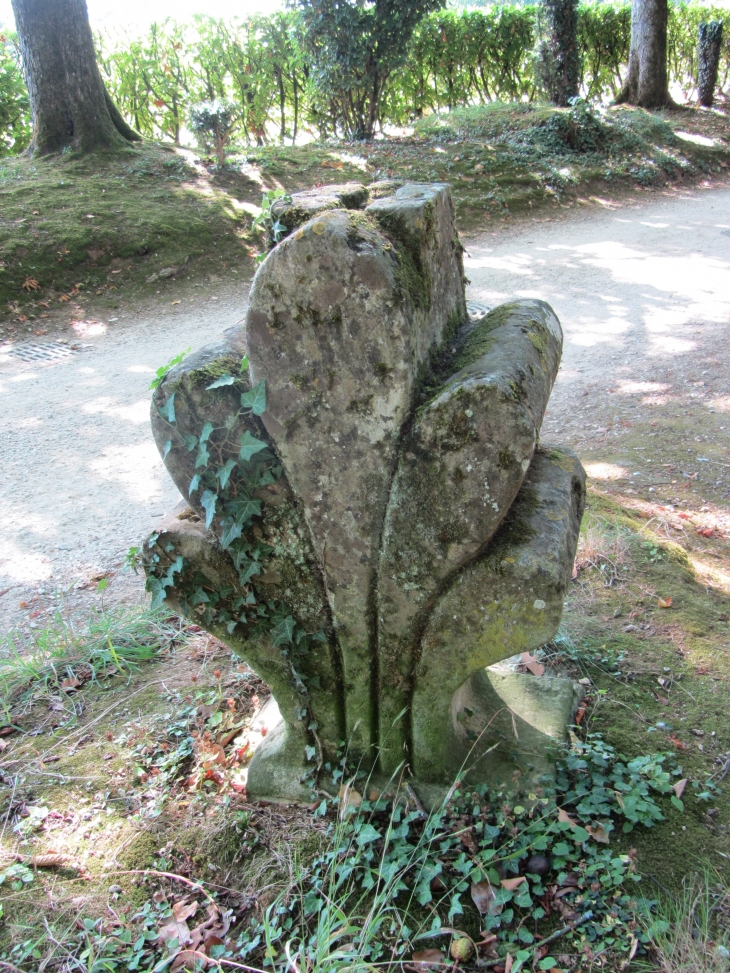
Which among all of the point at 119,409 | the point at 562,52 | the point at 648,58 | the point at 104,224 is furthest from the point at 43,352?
the point at 648,58

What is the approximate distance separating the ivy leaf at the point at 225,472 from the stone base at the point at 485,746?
970 mm

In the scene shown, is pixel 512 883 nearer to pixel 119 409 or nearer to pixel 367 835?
pixel 367 835

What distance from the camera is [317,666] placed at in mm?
2320

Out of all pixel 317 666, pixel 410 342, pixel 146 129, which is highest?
pixel 146 129

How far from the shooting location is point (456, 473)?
1.90 m

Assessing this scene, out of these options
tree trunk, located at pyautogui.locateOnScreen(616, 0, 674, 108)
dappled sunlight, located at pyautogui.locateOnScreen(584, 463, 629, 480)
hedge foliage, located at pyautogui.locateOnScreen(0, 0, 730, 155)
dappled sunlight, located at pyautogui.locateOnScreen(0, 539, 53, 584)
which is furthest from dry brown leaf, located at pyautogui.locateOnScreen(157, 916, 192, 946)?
tree trunk, located at pyautogui.locateOnScreen(616, 0, 674, 108)

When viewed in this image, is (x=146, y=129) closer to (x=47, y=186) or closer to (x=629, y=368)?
(x=47, y=186)

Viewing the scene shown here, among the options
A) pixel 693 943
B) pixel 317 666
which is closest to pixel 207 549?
pixel 317 666

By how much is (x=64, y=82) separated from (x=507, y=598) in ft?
36.3

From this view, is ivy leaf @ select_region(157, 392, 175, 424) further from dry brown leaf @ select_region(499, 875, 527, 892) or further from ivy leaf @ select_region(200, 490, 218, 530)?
dry brown leaf @ select_region(499, 875, 527, 892)

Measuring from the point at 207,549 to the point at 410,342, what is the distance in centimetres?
88

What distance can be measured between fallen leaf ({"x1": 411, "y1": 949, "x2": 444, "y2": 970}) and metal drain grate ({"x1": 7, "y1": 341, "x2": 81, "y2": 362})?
6.86 meters

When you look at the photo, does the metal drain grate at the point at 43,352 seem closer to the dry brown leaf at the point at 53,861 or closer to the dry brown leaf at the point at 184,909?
the dry brown leaf at the point at 53,861

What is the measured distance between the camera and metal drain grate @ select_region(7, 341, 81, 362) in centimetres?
745
